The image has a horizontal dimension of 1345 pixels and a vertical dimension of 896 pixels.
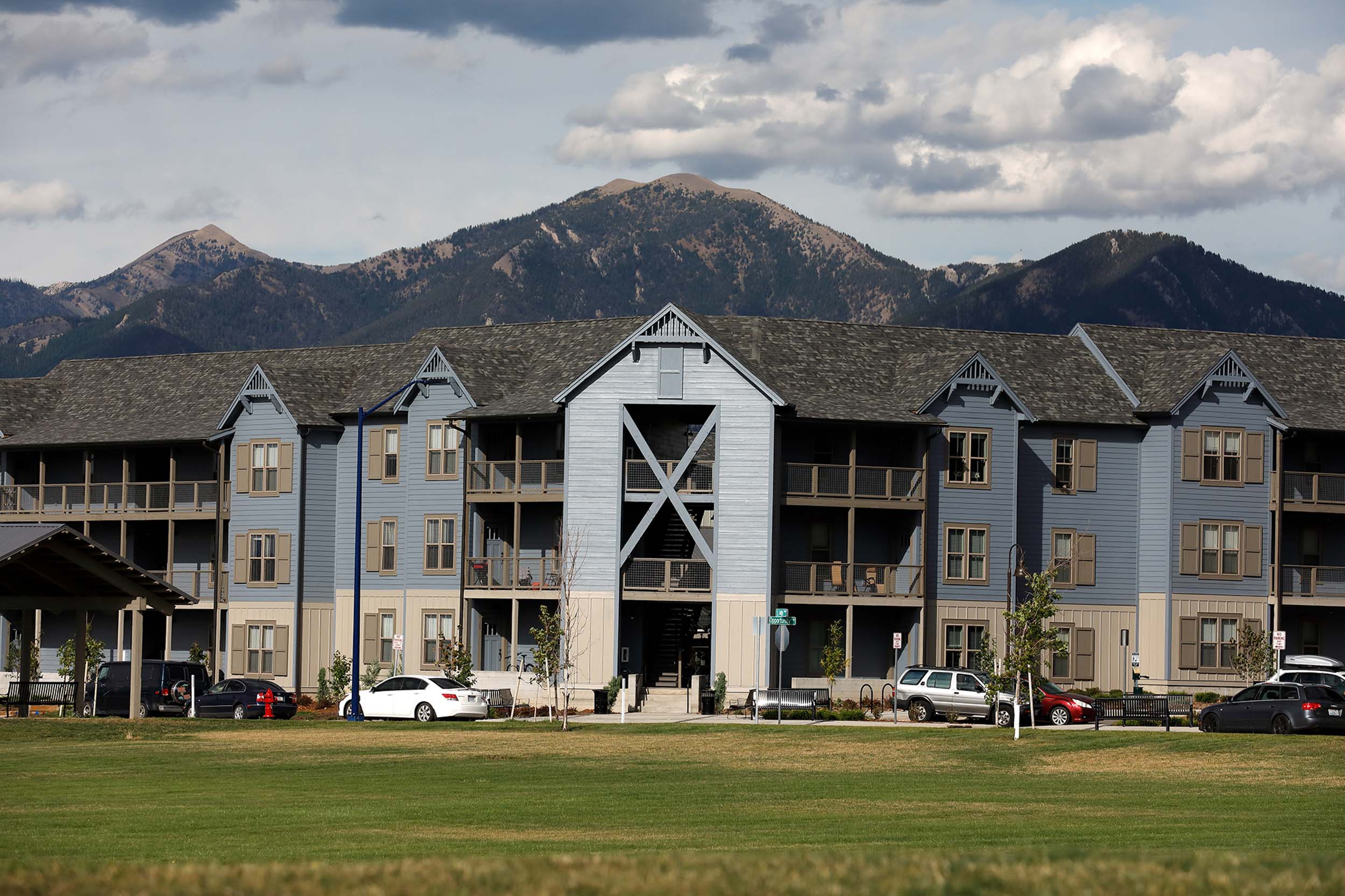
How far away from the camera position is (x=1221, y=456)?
62812 mm

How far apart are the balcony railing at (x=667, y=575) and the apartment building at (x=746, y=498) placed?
3.6 inches

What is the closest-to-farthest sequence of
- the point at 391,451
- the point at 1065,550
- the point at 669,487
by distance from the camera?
the point at 669,487, the point at 1065,550, the point at 391,451

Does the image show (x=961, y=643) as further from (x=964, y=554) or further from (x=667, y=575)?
(x=667, y=575)

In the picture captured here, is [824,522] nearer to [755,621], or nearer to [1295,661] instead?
[755,621]

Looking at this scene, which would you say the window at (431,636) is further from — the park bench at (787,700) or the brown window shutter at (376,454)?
the park bench at (787,700)

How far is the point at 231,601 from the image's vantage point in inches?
2594

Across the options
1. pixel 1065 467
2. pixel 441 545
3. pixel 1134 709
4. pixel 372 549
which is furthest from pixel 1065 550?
pixel 372 549

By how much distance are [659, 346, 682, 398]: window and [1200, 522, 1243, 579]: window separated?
61.6 ft

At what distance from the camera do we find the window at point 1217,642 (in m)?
62.5

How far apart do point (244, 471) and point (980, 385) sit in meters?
25.8

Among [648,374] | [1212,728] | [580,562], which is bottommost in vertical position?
[1212,728]

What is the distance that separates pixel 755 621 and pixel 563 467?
10.1m

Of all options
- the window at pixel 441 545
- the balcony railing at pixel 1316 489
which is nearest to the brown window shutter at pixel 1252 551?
the balcony railing at pixel 1316 489

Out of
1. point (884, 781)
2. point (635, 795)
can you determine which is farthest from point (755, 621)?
point (635, 795)
